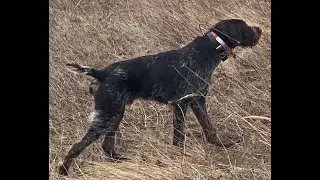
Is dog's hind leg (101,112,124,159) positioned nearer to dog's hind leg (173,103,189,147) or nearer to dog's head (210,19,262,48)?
dog's hind leg (173,103,189,147)

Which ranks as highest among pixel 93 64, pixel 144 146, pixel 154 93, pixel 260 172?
pixel 93 64

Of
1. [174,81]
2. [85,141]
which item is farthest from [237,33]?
[85,141]

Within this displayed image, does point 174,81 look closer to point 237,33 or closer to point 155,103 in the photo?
point 155,103

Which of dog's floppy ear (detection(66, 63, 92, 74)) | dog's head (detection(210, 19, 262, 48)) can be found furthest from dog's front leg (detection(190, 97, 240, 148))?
dog's floppy ear (detection(66, 63, 92, 74))

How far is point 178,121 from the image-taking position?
15.5 feet

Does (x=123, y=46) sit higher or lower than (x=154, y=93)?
higher

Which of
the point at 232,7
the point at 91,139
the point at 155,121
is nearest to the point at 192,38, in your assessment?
the point at 232,7

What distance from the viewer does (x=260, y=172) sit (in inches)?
182

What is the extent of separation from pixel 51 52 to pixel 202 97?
127cm

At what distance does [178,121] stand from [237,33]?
2.71ft

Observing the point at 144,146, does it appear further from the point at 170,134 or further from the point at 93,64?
the point at 93,64

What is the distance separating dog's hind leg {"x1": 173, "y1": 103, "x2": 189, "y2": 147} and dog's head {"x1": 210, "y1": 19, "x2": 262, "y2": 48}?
60 cm

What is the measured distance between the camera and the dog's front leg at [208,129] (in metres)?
4.69

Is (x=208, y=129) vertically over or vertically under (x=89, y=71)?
under
